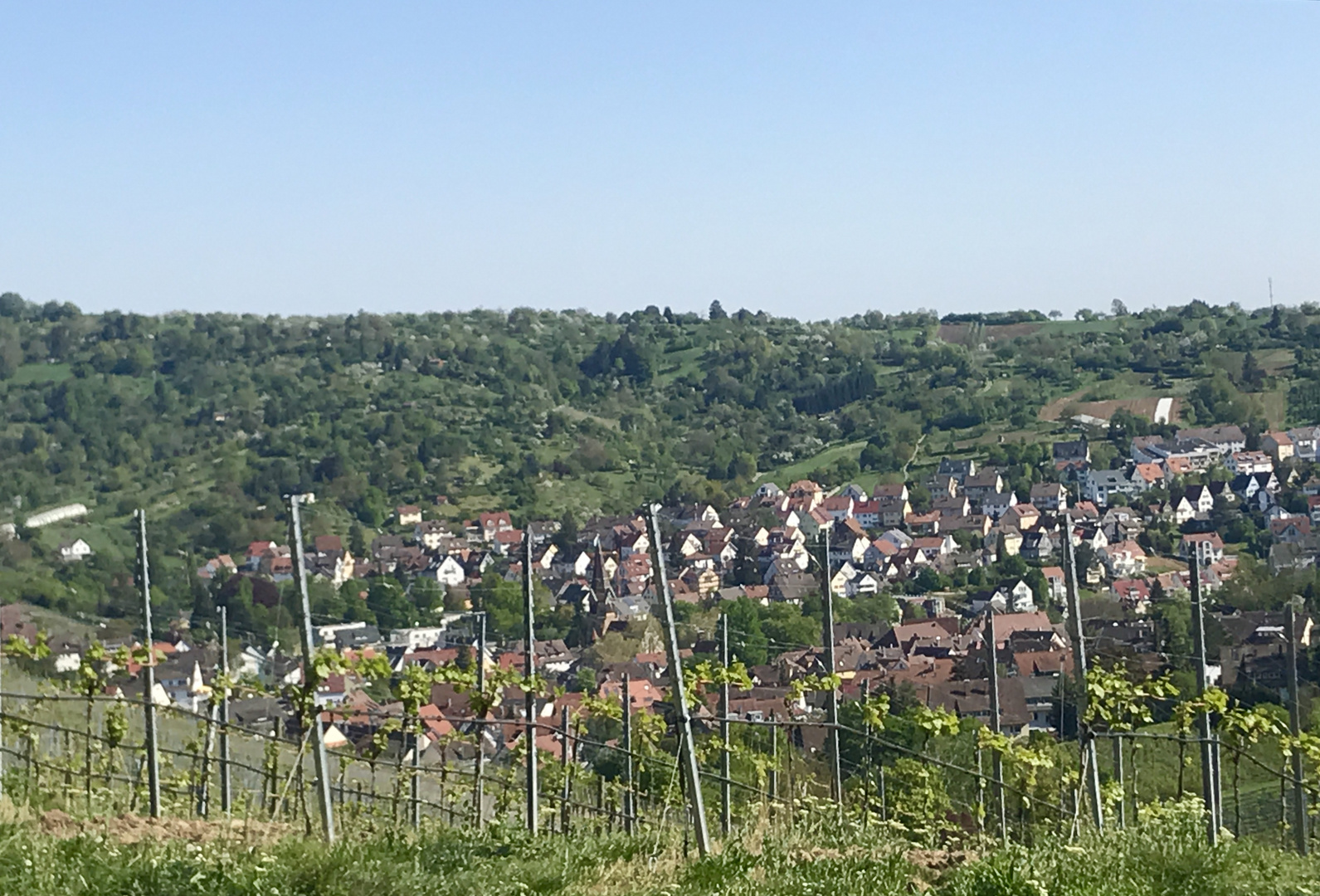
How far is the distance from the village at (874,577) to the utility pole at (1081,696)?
24 cm

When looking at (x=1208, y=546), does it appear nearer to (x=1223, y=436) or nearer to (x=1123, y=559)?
(x=1123, y=559)

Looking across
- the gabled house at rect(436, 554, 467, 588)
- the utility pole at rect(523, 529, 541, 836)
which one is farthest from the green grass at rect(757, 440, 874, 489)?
the utility pole at rect(523, 529, 541, 836)

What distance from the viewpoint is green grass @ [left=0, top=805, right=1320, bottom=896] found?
4.85 meters

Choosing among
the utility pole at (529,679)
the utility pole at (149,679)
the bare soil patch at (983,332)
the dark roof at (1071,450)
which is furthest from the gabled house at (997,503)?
the utility pole at (149,679)

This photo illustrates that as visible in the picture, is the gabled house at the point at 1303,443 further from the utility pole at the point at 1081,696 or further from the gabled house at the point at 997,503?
the utility pole at the point at 1081,696

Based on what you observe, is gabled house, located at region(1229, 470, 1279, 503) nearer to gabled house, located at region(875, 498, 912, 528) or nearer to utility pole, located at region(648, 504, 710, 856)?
gabled house, located at region(875, 498, 912, 528)

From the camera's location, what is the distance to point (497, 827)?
6.17 m

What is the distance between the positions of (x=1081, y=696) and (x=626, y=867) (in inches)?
140

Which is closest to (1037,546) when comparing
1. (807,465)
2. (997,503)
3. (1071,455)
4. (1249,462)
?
(997,503)

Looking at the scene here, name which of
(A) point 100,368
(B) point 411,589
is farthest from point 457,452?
(B) point 411,589

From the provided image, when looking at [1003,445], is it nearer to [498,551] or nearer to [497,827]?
[498,551]

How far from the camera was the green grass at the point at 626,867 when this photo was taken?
4852 millimetres

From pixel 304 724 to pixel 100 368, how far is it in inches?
3857

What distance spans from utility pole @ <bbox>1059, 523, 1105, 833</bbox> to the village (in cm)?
24
